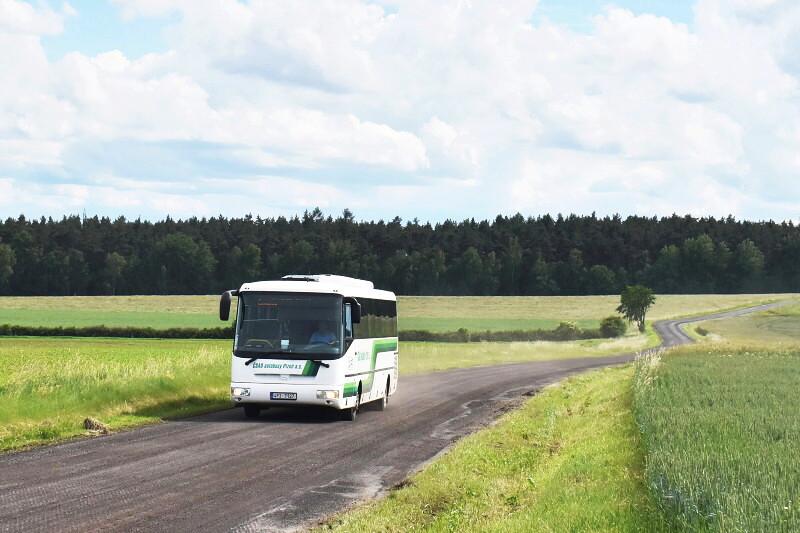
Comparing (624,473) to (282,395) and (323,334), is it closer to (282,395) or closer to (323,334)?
(282,395)

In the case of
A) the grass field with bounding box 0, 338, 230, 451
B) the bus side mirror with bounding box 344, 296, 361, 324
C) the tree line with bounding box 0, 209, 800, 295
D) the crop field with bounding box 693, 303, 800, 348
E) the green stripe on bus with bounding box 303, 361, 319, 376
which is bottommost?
the crop field with bounding box 693, 303, 800, 348

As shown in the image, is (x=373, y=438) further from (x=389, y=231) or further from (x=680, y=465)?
(x=389, y=231)

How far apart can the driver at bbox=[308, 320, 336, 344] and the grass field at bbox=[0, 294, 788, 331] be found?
189 feet

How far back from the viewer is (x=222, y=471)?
15227 mm

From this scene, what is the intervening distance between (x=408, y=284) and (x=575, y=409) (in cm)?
14056

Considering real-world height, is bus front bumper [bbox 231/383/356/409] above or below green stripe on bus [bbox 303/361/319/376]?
below

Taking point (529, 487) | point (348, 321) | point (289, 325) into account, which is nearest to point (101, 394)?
point (289, 325)

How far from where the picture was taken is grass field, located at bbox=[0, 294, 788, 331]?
90.9 meters

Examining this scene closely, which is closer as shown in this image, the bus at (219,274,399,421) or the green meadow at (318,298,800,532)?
the green meadow at (318,298,800,532)

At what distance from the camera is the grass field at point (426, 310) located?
90.9 meters

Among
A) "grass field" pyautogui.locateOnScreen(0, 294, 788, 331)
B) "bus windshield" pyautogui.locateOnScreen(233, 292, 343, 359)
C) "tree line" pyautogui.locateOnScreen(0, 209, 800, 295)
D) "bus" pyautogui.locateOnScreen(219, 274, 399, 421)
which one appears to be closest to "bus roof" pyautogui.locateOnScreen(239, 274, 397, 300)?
"bus" pyautogui.locateOnScreen(219, 274, 399, 421)

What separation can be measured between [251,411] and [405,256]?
483 feet

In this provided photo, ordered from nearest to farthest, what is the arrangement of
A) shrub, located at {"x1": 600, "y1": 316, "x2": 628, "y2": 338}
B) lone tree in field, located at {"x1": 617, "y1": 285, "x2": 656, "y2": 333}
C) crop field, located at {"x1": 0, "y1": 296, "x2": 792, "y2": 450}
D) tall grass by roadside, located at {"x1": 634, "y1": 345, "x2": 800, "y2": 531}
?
tall grass by roadside, located at {"x1": 634, "y1": 345, "x2": 800, "y2": 531}
crop field, located at {"x1": 0, "y1": 296, "x2": 792, "y2": 450}
shrub, located at {"x1": 600, "y1": 316, "x2": 628, "y2": 338}
lone tree in field, located at {"x1": 617, "y1": 285, "x2": 656, "y2": 333}

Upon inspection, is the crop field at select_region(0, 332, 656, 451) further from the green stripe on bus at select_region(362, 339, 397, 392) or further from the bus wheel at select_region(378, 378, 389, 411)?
the bus wheel at select_region(378, 378, 389, 411)
